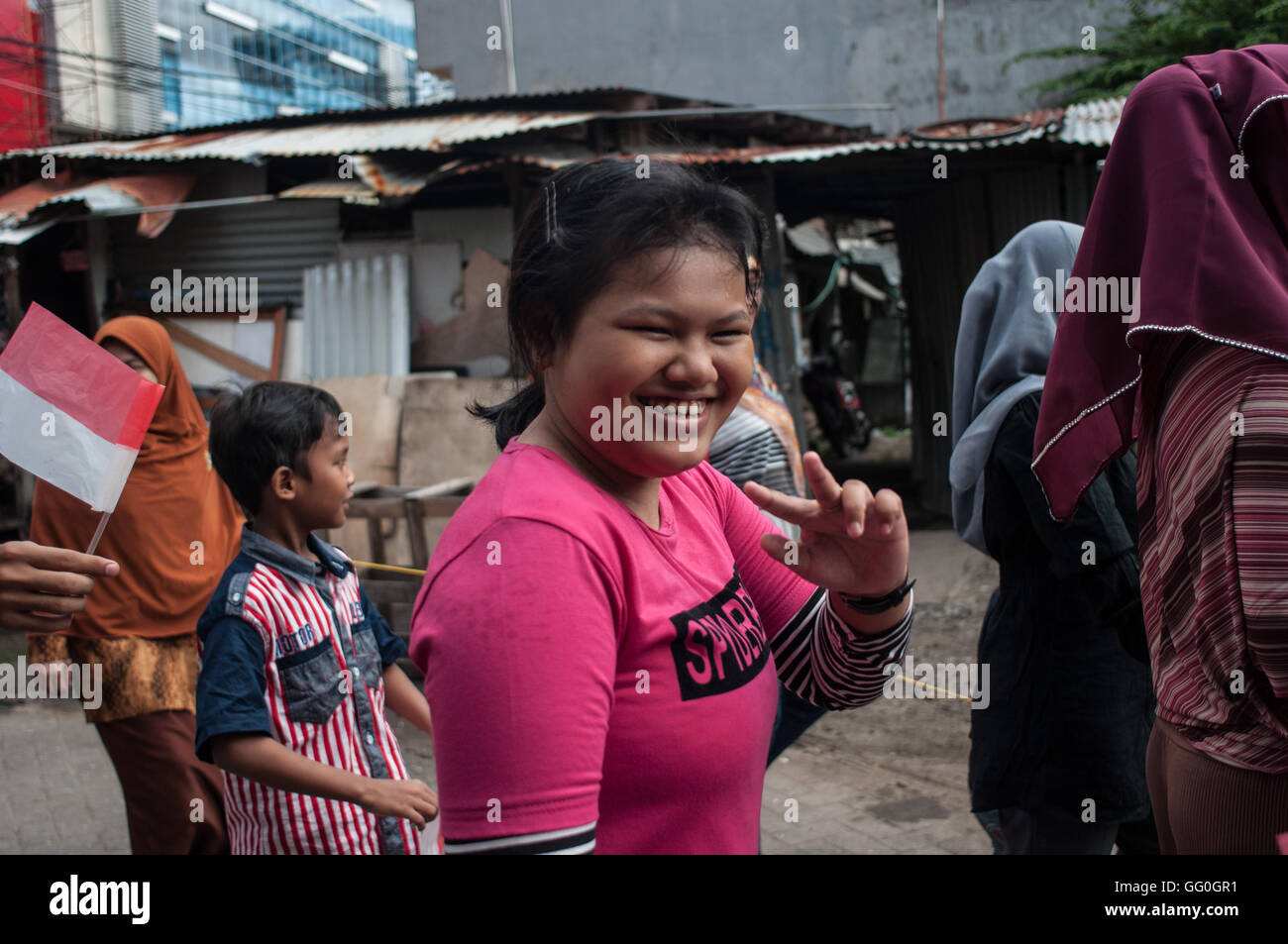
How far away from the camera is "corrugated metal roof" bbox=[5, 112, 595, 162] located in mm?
8234

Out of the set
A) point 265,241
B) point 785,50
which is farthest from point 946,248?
point 265,241

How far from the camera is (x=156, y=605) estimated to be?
334 centimetres

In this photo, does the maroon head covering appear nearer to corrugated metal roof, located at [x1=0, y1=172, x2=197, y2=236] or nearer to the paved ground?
the paved ground

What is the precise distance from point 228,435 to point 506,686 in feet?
5.39

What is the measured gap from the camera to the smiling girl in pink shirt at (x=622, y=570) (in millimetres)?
1050

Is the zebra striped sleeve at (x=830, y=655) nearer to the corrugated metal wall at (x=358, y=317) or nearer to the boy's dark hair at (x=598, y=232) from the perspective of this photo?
the boy's dark hair at (x=598, y=232)

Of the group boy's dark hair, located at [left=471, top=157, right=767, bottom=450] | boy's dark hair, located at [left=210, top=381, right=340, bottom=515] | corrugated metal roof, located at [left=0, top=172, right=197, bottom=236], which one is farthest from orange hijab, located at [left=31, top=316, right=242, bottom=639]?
corrugated metal roof, located at [left=0, top=172, right=197, bottom=236]

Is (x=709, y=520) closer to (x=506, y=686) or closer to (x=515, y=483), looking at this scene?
(x=515, y=483)

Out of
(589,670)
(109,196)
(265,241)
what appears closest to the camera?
(589,670)

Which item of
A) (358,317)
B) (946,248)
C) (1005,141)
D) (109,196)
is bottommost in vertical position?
(358,317)

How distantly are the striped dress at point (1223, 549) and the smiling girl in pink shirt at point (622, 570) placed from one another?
440 millimetres

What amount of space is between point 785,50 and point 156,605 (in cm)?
1198

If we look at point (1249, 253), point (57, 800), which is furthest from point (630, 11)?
point (1249, 253)

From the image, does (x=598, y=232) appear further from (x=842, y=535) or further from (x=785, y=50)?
(x=785, y=50)
